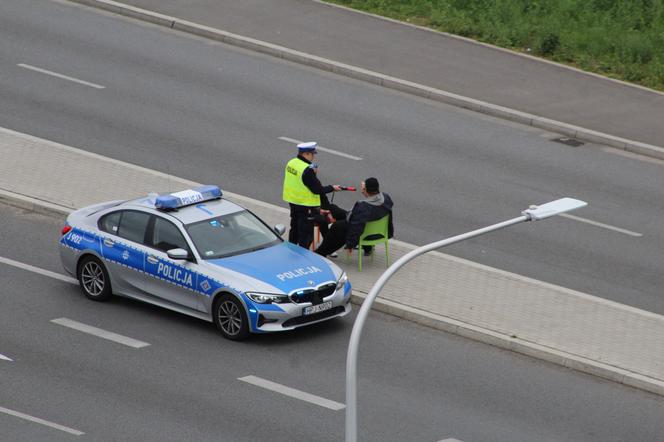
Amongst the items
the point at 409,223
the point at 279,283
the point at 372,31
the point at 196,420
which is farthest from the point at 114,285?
the point at 372,31

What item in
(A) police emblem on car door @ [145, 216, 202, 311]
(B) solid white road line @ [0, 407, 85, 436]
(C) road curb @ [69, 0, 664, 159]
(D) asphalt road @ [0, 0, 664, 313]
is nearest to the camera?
(B) solid white road line @ [0, 407, 85, 436]

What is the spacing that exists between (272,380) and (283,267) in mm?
1867

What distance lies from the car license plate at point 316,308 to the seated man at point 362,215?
2.12 meters

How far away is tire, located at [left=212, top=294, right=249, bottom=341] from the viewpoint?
1698cm

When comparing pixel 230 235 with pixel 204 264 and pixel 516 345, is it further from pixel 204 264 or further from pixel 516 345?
pixel 516 345

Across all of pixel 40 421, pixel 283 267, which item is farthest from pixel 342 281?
pixel 40 421

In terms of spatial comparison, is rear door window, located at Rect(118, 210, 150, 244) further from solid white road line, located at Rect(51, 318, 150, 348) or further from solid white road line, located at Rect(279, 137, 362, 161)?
solid white road line, located at Rect(279, 137, 362, 161)

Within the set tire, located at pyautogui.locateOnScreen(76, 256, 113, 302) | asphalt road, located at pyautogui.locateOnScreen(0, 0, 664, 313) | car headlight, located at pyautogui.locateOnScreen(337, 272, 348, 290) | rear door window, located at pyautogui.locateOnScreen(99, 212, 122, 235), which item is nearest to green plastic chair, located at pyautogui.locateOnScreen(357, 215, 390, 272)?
asphalt road, located at pyautogui.locateOnScreen(0, 0, 664, 313)

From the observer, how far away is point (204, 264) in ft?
56.9

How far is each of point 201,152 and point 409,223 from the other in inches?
171

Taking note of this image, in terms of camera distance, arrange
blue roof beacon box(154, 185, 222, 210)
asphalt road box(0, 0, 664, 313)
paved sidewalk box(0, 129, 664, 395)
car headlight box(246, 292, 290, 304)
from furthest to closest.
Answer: asphalt road box(0, 0, 664, 313), blue roof beacon box(154, 185, 222, 210), paved sidewalk box(0, 129, 664, 395), car headlight box(246, 292, 290, 304)

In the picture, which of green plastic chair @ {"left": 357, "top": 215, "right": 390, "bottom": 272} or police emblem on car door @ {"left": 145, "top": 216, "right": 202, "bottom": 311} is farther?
green plastic chair @ {"left": 357, "top": 215, "right": 390, "bottom": 272}

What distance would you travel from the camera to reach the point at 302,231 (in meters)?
19.5

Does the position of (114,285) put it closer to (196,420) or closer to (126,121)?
(196,420)
